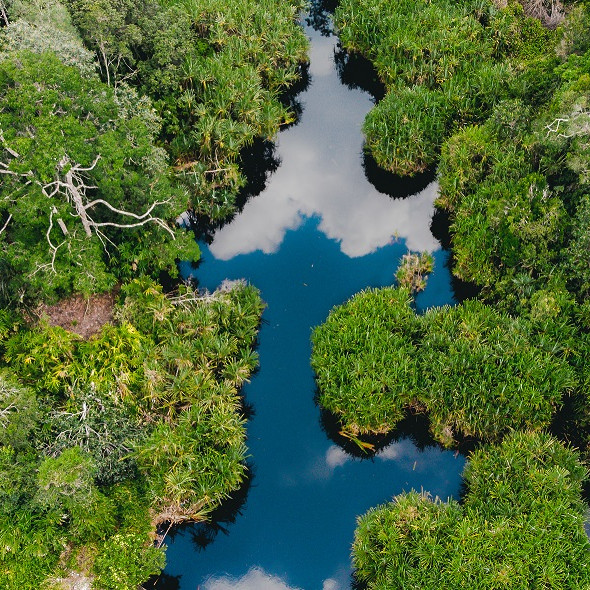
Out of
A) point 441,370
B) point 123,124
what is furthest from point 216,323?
point 441,370

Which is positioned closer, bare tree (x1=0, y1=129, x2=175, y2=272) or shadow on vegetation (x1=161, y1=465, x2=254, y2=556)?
bare tree (x1=0, y1=129, x2=175, y2=272)

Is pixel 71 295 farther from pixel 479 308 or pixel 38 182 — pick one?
pixel 479 308

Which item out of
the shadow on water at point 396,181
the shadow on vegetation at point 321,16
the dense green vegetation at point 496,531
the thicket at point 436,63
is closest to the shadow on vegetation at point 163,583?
the dense green vegetation at point 496,531

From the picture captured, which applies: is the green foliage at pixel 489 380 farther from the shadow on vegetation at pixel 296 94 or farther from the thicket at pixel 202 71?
the shadow on vegetation at pixel 296 94

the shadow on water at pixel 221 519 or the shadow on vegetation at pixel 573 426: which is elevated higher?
the shadow on vegetation at pixel 573 426

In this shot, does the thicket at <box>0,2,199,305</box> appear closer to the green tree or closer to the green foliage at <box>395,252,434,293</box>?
the green tree

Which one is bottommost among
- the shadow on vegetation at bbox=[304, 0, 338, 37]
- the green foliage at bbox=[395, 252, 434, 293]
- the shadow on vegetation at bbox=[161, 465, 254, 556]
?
the shadow on vegetation at bbox=[161, 465, 254, 556]

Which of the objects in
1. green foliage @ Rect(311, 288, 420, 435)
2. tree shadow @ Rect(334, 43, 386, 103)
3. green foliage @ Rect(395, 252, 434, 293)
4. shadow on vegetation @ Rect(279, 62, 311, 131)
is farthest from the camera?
tree shadow @ Rect(334, 43, 386, 103)

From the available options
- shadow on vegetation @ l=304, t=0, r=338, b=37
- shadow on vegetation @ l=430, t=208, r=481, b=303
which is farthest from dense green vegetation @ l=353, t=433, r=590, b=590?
shadow on vegetation @ l=304, t=0, r=338, b=37
